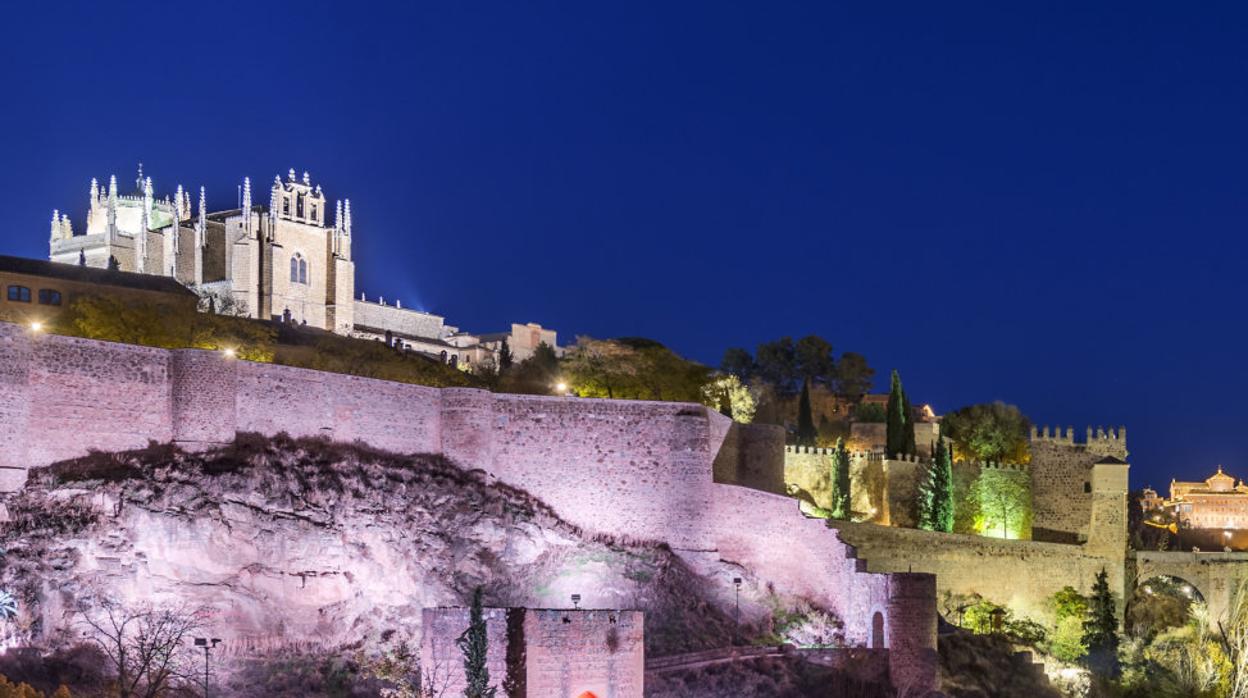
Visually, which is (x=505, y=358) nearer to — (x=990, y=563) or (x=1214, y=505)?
(x=990, y=563)

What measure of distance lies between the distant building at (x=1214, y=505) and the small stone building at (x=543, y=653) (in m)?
82.1

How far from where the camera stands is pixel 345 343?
72.5m

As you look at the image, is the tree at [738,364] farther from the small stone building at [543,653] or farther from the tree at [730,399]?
the small stone building at [543,653]

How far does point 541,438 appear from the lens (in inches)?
1946

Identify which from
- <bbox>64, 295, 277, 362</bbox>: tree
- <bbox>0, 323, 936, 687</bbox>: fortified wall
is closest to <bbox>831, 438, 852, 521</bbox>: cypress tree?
<bbox>0, 323, 936, 687</bbox>: fortified wall

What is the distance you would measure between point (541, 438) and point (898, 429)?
21117 millimetres

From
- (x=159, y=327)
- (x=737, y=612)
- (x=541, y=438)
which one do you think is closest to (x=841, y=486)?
(x=737, y=612)

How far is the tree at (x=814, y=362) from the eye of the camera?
287 feet

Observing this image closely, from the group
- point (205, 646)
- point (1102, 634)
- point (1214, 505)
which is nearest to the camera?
point (205, 646)

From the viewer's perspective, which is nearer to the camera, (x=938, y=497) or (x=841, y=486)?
(x=841, y=486)

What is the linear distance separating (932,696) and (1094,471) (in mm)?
22443

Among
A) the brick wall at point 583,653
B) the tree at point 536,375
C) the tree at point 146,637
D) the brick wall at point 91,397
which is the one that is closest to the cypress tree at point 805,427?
the tree at point 536,375

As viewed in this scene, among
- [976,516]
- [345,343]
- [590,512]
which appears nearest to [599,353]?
[345,343]

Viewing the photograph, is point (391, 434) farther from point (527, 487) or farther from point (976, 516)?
point (976, 516)
